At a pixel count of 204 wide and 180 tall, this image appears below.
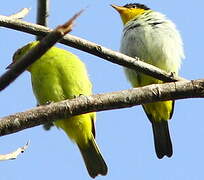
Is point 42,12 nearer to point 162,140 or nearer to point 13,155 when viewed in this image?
point 13,155

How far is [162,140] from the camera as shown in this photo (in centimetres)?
705

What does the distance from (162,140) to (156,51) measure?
4.61ft

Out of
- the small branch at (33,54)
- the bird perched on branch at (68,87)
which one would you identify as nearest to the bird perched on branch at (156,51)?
the bird perched on branch at (68,87)

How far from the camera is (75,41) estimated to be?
146 inches

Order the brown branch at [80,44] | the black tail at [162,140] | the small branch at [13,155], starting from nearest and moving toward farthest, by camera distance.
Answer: the small branch at [13,155], the brown branch at [80,44], the black tail at [162,140]

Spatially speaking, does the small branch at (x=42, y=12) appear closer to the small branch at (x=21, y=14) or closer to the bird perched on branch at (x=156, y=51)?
the small branch at (x=21, y=14)

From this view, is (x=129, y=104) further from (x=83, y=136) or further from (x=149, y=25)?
(x=149, y=25)

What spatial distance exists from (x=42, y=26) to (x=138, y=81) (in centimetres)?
287

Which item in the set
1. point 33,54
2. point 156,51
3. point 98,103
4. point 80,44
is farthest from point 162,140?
point 33,54

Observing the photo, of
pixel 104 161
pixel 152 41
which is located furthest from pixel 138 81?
pixel 104 161

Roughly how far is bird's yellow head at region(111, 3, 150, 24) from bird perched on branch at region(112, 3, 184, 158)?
18cm

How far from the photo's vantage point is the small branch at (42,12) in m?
3.81

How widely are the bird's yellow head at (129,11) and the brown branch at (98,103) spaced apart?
4.37 meters

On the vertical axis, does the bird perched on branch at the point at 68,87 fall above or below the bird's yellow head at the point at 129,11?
below
